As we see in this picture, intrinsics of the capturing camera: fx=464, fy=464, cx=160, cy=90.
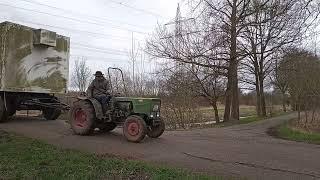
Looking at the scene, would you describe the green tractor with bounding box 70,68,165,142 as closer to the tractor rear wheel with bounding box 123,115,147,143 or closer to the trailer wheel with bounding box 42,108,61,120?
the tractor rear wheel with bounding box 123,115,147,143

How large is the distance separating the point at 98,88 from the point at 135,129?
2006mm

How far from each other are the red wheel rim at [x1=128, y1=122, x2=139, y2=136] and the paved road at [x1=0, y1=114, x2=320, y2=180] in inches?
13.1

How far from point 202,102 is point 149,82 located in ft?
13.0

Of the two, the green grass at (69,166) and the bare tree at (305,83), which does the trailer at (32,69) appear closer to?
the green grass at (69,166)

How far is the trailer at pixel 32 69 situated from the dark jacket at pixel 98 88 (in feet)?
14.0

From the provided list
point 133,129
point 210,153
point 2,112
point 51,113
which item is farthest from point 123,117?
point 51,113

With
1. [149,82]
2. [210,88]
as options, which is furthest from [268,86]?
[149,82]

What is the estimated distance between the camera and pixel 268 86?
48.2m

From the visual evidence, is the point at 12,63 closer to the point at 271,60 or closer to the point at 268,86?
the point at 271,60

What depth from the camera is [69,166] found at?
10.2 meters

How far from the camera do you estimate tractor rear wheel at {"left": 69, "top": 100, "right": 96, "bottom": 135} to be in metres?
14.1

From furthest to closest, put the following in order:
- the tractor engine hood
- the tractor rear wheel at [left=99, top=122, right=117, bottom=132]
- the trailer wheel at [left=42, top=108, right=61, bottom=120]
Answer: the trailer wheel at [left=42, top=108, right=61, bottom=120] < the tractor rear wheel at [left=99, top=122, right=117, bottom=132] < the tractor engine hood

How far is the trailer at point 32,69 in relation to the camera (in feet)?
55.5

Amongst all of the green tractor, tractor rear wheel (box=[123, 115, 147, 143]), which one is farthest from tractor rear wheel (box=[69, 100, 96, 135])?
tractor rear wheel (box=[123, 115, 147, 143])
